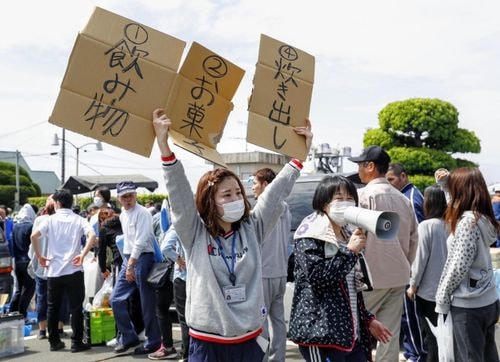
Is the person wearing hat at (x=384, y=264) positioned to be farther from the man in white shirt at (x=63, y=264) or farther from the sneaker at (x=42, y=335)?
the sneaker at (x=42, y=335)

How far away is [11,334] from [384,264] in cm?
454

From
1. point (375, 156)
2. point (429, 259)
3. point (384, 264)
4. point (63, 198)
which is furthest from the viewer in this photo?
point (63, 198)

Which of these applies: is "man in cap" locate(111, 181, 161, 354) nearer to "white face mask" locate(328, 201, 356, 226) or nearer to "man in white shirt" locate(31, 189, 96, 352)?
"man in white shirt" locate(31, 189, 96, 352)

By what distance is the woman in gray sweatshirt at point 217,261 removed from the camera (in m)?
3.00

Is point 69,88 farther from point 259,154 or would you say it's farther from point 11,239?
point 259,154

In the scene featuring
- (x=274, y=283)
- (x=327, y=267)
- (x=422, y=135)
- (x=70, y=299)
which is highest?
(x=422, y=135)

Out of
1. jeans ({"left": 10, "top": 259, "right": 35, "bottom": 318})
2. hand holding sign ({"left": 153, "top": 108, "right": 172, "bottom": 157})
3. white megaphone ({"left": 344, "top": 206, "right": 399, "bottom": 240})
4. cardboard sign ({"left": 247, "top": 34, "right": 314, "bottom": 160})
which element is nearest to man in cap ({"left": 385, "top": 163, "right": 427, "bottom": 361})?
cardboard sign ({"left": 247, "top": 34, "right": 314, "bottom": 160})

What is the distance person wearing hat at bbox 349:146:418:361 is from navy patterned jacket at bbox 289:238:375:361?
1387 millimetres

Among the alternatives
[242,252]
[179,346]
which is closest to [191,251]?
[242,252]

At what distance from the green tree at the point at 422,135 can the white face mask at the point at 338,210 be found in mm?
23478

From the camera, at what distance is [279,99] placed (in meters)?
3.72

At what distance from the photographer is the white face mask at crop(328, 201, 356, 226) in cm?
334

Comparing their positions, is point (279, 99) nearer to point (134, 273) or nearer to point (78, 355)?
point (134, 273)

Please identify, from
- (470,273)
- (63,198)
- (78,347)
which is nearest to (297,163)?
(470,273)
